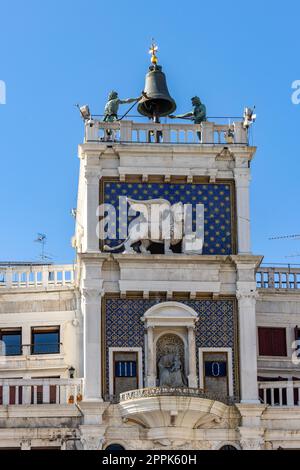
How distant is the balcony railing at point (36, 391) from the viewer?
55000mm

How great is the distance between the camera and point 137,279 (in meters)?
55.4

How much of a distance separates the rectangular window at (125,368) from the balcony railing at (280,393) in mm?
3764

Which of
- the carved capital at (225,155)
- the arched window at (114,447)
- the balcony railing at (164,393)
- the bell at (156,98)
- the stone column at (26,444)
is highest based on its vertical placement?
the bell at (156,98)

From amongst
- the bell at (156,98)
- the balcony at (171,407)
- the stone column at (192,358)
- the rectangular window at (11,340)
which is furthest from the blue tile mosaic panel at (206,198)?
the rectangular window at (11,340)

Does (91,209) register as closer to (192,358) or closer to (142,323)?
(142,323)

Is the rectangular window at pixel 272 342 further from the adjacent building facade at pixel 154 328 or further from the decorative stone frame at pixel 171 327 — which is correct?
the decorative stone frame at pixel 171 327

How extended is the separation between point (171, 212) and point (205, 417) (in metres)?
6.12

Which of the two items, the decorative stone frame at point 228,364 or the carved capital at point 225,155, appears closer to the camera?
the decorative stone frame at point 228,364

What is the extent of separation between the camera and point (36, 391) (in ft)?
182

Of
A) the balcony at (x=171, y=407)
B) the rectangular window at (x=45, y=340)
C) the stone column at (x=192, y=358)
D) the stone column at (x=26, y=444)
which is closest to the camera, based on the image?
the balcony at (x=171, y=407)

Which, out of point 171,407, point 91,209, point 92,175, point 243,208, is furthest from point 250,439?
point 92,175

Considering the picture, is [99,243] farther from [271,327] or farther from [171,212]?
[271,327]

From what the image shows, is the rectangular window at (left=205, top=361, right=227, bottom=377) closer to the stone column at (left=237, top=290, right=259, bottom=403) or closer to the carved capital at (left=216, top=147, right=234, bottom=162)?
the stone column at (left=237, top=290, right=259, bottom=403)
